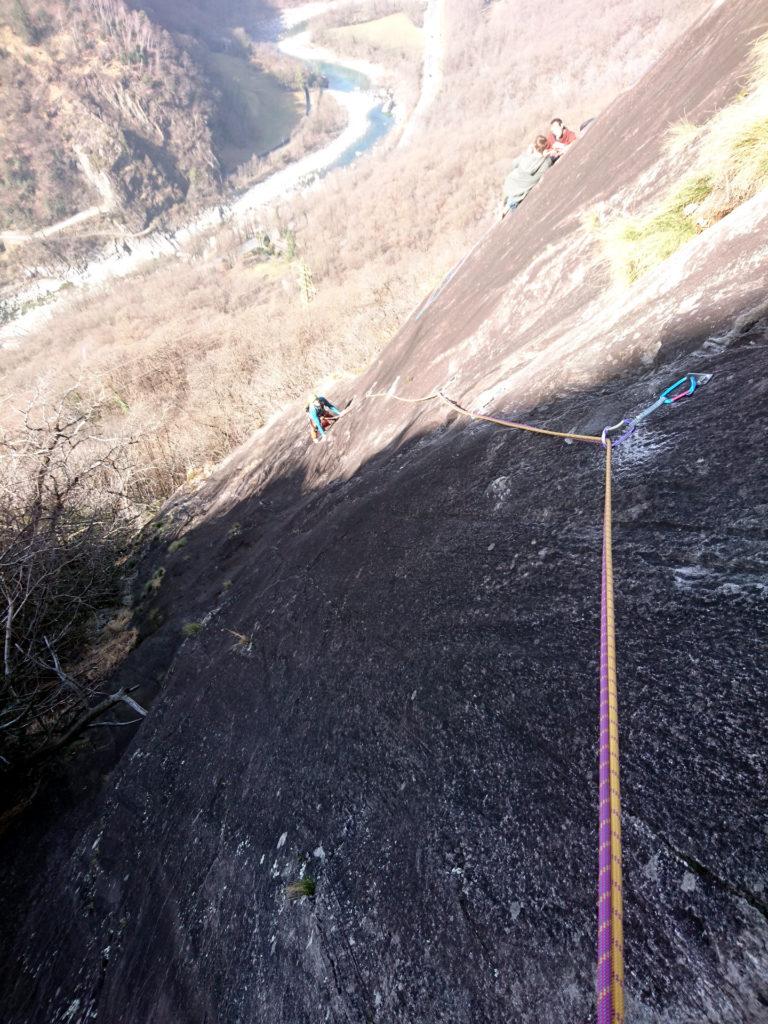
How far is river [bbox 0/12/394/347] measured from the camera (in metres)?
95.4

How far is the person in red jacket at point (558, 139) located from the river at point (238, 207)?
97088mm

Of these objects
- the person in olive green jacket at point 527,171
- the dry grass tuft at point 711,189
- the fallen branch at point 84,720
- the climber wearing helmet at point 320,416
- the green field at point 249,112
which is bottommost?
the fallen branch at point 84,720

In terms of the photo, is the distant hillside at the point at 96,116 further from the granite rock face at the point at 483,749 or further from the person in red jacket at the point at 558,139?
the granite rock face at the point at 483,749

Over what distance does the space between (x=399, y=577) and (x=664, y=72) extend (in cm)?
934

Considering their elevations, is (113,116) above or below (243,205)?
above

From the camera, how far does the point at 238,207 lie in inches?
4451

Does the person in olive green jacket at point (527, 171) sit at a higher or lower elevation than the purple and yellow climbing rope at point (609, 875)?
higher

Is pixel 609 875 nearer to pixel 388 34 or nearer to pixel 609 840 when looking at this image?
pixel 609 840

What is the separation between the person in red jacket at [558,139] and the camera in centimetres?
1015

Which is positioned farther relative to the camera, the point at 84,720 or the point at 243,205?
the point at 243,205

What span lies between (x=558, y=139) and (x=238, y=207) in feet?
409

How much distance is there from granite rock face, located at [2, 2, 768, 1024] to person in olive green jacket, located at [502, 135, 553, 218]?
4741 mm

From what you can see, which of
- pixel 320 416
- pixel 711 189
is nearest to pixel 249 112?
pixel 320 416

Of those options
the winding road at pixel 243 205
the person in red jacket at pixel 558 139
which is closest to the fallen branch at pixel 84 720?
the person in red jacket at pixel 558 139
